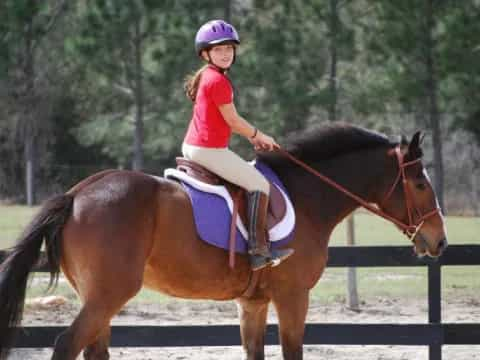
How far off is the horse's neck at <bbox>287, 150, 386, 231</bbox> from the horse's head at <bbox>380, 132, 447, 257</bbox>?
155 millimetres

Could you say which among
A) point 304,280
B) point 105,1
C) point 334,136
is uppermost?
point 105,1

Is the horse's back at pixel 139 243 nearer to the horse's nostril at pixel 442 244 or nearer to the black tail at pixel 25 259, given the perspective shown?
the black tail at pixel 25 259

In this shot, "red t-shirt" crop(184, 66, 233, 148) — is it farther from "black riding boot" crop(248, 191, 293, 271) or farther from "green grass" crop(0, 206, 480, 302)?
"green grass" crop(0, 206, 480, 302)

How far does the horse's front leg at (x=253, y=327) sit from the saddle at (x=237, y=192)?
72cm

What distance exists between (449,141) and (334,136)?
23.9 metres

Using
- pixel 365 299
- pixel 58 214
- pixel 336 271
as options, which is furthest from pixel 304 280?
pixel 336 271

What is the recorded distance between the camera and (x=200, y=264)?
20.0ft

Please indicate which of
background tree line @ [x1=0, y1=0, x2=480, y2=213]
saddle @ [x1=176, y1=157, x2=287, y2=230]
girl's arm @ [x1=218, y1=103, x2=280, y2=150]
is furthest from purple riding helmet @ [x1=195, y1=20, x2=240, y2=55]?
background tree line @ [x1=0, y1=0, x2=480, y2=213]

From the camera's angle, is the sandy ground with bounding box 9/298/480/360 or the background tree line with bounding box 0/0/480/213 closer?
the sandy ground with bounding box 9/298/480/360

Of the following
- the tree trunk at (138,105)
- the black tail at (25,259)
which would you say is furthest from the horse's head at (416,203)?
the tree trunk at (138,105)

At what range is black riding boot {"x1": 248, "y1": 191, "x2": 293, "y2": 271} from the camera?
6125mm

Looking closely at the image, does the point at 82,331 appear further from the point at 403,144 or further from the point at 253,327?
the point at 403,144

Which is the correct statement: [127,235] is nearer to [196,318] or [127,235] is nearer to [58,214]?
[58,214]

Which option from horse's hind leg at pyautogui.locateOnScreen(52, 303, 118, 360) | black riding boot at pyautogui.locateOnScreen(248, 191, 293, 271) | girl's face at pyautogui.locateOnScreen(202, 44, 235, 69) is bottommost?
horse's hind leg at pyautogui.locateOnScreen(52, 303, 118, 360)
